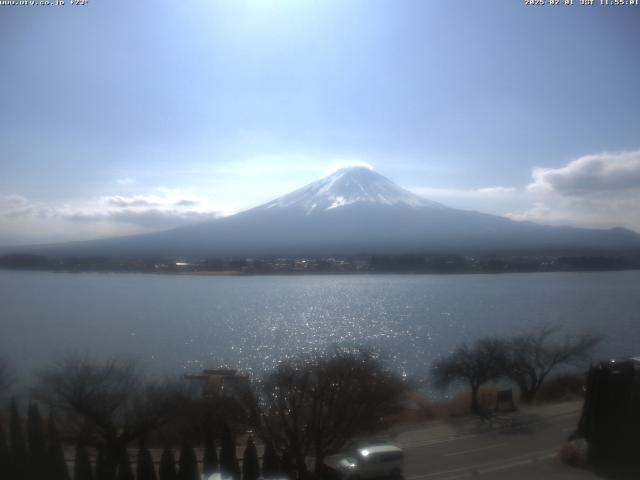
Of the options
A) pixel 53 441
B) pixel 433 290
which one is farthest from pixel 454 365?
pixel 433 290

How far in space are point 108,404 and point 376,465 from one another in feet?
7.65

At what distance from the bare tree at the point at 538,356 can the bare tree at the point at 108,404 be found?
4.61 meters

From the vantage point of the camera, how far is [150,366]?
7414mm

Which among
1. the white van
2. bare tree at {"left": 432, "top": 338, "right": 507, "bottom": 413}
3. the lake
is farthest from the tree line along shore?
the lake

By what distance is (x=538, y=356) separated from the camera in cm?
755

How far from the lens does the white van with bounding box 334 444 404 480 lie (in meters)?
3.71

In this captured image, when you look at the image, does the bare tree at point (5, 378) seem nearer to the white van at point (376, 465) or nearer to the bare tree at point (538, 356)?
the white van at point (376, 465)

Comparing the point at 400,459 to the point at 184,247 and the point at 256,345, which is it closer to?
the point at 256,345

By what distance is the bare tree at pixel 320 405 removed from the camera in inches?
172

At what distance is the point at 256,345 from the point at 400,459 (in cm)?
597

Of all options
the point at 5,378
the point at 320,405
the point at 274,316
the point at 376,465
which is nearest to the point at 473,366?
the point at 320,405

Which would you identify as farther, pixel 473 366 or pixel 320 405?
pixel 473 366

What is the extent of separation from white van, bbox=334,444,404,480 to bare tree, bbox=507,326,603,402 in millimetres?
3491

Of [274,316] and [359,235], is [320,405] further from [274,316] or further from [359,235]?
[359,235]
